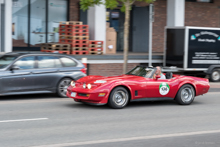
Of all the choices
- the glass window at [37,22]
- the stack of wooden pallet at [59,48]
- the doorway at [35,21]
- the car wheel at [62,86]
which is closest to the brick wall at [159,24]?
the doorway at [35,21]

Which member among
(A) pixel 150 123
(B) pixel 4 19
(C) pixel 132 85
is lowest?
(A) pixel 150 123

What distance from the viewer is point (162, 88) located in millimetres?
10430

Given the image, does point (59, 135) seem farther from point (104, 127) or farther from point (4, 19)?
point (4, 19)

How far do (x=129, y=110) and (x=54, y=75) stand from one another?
319cm

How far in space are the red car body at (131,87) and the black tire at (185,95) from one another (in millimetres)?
99

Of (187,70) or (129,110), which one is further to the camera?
(187,70)

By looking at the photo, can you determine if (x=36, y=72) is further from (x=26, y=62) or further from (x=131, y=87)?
(x=131, y=87)

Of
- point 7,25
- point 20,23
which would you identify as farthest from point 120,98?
point 20,23

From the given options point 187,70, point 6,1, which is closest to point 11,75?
point 6,1

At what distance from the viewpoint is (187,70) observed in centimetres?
1770

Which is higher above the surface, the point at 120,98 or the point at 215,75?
the point at 215,75

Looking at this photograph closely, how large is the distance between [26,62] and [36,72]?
17.0 inches

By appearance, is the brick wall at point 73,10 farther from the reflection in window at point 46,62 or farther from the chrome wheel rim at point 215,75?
the reflection in window at point 46,62

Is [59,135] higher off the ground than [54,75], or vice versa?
[54,75]
